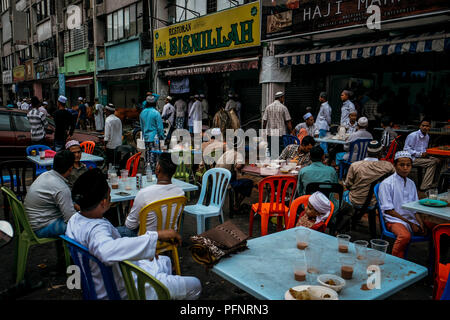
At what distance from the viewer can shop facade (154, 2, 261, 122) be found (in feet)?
40.2

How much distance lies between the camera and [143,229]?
3451 millimetres

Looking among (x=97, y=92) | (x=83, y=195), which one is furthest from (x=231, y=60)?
(x=97, y=92)

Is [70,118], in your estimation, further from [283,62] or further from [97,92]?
[97,92]

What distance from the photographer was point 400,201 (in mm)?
4031

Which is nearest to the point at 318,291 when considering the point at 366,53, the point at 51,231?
the point at 51,231

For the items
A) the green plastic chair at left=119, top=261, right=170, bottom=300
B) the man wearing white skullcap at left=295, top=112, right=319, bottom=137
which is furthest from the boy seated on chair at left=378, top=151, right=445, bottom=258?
the man wearing white skullcap at left=295, top=112, right=319, bottom=137

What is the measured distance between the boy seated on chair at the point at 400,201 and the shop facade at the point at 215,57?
28.0 feet

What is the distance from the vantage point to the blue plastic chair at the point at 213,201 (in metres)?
4.79

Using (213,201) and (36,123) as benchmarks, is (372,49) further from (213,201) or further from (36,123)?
(36,123)

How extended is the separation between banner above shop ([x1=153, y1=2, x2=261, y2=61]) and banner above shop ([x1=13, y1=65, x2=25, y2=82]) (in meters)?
24.9

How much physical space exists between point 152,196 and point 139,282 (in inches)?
57.3

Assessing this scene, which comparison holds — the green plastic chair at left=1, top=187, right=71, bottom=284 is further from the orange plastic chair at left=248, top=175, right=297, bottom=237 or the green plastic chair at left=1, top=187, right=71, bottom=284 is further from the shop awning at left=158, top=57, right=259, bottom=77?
the shop awning at left=158, top=57, right=259, bottom=77

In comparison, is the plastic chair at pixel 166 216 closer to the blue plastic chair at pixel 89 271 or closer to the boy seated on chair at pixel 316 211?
the blue plastic chair at pixel 89 271

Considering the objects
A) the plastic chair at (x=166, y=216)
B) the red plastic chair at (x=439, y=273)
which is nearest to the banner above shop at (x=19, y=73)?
the plastic chair at (x=166, y=216)
